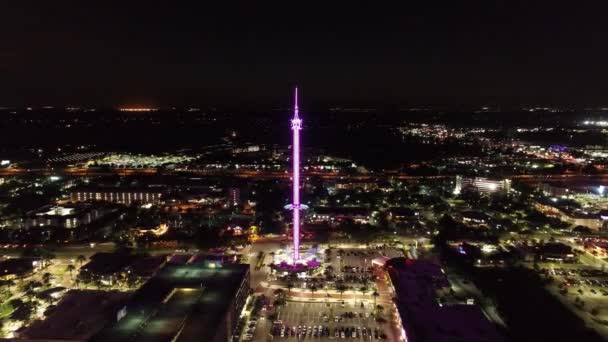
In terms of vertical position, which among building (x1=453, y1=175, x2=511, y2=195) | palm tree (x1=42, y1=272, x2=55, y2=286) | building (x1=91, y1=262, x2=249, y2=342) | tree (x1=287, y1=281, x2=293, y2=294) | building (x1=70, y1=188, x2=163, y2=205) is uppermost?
building (x1=453, y1=175, x2=511, y2=195)

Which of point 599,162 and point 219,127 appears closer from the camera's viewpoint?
point 599,162

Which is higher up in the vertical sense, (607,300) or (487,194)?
(487,194)

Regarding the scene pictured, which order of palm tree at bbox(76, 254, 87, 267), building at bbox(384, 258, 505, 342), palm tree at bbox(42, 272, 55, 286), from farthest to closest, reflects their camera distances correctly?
palm tree at bbox(76, 254, 87, 267)
palm tree at bbox(42, 272, 55, 286)
building at bbox(384, 258, 505, 342)

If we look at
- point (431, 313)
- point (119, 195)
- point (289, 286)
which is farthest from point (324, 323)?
point (119, 195)

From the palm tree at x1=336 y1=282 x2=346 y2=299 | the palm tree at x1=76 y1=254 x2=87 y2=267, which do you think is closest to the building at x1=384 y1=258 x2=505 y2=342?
the palm tree at x1=336 y1=282 x2=346 y2=299

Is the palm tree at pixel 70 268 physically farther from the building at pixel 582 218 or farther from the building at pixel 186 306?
the building at pixel 582 218

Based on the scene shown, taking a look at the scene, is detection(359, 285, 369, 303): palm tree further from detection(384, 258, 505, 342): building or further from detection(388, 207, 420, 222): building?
detection(388, 207, 420, 222): building

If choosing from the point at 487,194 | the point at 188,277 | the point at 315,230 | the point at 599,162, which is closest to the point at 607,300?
the point at 315,230

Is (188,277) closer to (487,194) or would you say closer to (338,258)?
(338,258)

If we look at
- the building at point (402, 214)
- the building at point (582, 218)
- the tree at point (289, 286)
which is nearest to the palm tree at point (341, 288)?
the tree at point (289, 286)
